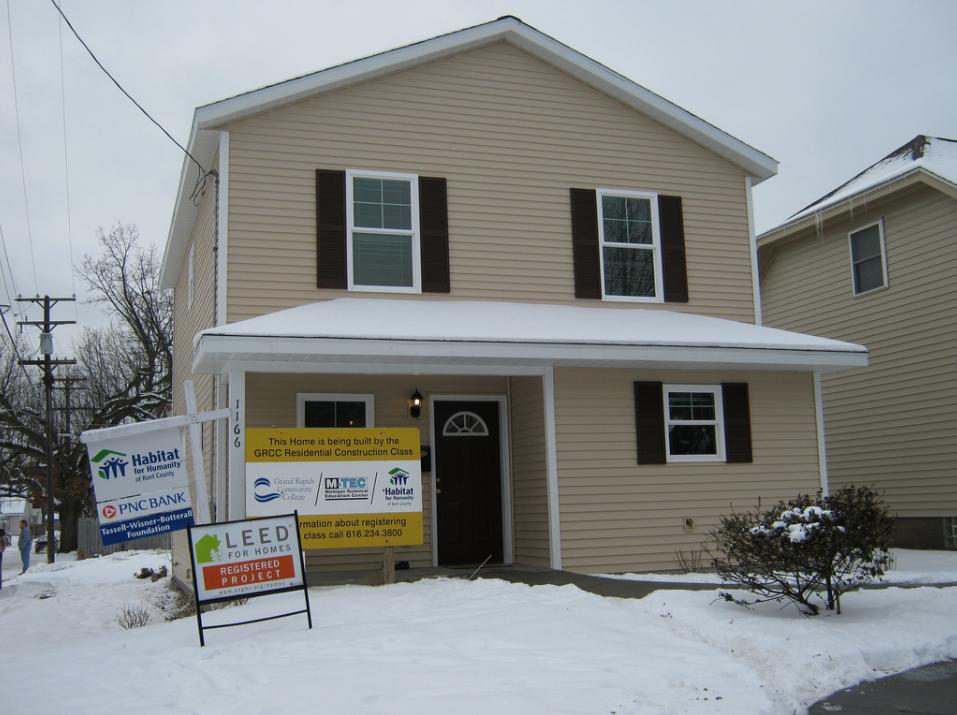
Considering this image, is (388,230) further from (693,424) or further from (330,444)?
(693,424)

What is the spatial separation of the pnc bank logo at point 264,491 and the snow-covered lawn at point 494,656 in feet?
3.31

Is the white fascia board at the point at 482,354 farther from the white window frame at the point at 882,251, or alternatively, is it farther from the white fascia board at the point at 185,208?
the white window frame at the point at 882,251

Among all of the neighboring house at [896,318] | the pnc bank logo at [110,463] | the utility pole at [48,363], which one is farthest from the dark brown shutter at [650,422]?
the utility pole at [48,363]

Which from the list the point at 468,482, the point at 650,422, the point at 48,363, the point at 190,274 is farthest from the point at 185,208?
the point at 48,363

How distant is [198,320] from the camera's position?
1454cm

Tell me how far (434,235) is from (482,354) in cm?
241

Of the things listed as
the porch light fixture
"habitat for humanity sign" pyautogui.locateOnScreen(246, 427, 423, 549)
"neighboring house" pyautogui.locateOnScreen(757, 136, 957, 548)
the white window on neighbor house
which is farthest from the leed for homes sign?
"neighboring house" pyautogui.locateOnScreen(757, 136, 957, 548)

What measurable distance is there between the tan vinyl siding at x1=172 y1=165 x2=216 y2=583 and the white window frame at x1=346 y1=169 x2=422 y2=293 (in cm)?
185

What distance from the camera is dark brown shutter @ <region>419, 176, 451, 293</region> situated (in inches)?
487

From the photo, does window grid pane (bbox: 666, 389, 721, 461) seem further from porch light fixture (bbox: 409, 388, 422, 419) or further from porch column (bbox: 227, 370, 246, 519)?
porch column (bbox: 227, 370, 246, 519)

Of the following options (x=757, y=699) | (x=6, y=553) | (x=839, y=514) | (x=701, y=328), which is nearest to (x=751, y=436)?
(x=701, y=328)

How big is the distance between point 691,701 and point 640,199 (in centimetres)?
930

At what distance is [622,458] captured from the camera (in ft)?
39.6

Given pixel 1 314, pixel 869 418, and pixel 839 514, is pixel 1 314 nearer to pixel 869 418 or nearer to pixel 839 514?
pixel 869 418
